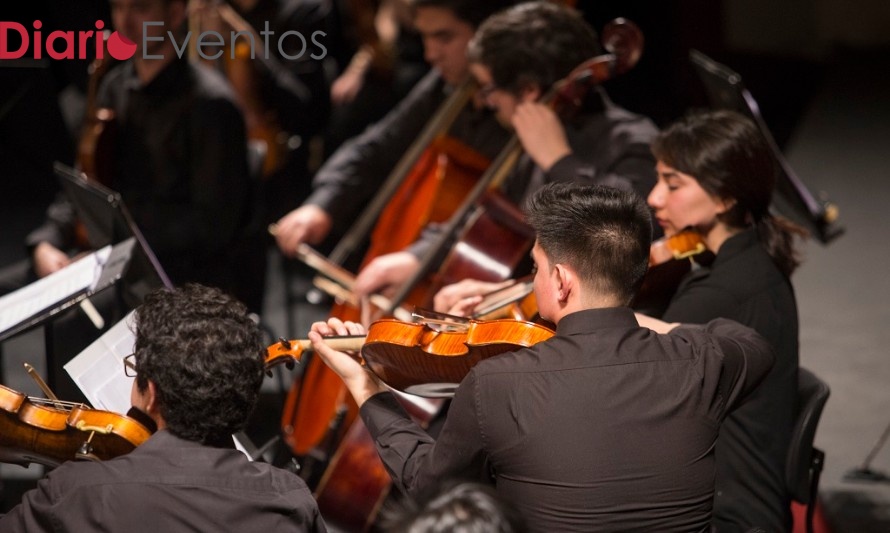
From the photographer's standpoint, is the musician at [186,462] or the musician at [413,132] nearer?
the musician at [186,462]

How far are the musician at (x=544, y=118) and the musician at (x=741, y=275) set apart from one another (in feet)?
1.20

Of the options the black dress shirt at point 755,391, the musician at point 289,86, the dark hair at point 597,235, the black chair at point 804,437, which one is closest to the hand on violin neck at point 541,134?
the black dress shirt at point 755,391

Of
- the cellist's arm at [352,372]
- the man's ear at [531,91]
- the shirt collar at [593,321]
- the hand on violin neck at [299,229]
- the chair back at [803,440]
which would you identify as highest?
the shirt collar at [593,321]

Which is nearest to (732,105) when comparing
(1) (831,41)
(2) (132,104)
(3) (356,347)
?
(3) (356,347)

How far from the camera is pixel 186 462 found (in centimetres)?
167

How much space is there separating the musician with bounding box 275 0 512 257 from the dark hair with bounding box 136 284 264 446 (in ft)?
5.51

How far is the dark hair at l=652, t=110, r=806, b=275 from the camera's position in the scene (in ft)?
8.04

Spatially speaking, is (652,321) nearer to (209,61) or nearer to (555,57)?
(555,57)

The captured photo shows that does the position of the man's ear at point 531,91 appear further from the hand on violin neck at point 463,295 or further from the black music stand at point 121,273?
the black music stand at point 121,273

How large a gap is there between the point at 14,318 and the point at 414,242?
1.27m

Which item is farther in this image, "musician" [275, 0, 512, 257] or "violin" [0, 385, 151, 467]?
"musician" [275, 0, 512, 257]

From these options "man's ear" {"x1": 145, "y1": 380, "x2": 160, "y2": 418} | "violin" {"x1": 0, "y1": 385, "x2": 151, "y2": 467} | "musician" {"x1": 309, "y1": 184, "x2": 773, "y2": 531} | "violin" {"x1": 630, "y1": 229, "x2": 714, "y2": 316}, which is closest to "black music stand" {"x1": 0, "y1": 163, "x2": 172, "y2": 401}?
"violin" {"x1": 0, "y1": 385, "x2": 151, "y2": 467}

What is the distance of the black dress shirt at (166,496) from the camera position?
1.59 meters

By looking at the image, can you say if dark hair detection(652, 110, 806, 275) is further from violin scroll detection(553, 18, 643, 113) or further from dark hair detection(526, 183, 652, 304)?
dark hair detection(526, 183, 652, 304)
